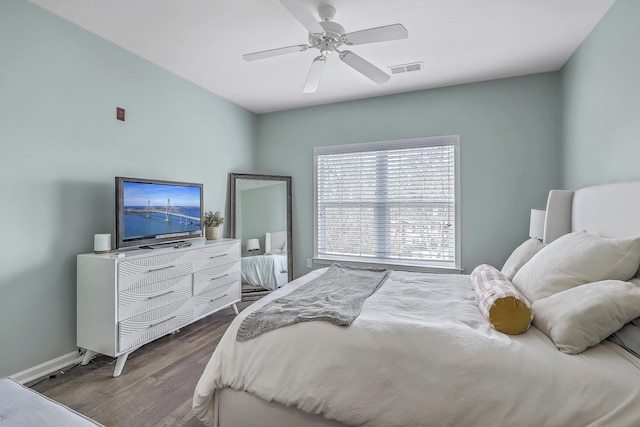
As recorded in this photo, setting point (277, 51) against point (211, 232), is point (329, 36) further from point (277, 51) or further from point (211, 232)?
point (211, 232)

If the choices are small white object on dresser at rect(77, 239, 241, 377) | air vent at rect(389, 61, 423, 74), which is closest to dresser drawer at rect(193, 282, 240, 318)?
small white object on dresser at rect(77, 239, 241, 377)

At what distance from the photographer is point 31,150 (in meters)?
2.14

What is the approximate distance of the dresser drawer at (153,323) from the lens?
7.35ft

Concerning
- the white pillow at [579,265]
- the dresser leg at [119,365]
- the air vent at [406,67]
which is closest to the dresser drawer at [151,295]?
the dresser leg at [119,365]

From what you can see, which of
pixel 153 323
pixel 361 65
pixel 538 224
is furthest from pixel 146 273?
pixel 538 224

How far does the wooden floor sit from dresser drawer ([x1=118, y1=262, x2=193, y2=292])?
0.63m

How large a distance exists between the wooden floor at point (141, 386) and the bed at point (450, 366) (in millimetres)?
442

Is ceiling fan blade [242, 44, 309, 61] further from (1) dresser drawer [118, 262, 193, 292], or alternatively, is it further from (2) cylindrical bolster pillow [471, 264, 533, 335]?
(2) cylindrical bolster pillow [471, 264, 533, 335]

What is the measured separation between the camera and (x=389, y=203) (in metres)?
3.87

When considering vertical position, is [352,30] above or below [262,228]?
above

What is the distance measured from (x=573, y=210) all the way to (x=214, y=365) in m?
2.81

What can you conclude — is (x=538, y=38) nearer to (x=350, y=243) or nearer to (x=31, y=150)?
(x=350, y=243)

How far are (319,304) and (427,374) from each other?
27.6 inches

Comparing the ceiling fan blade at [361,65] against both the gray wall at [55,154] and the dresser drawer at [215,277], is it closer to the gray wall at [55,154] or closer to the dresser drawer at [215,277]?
the gray wall at [55,154]
